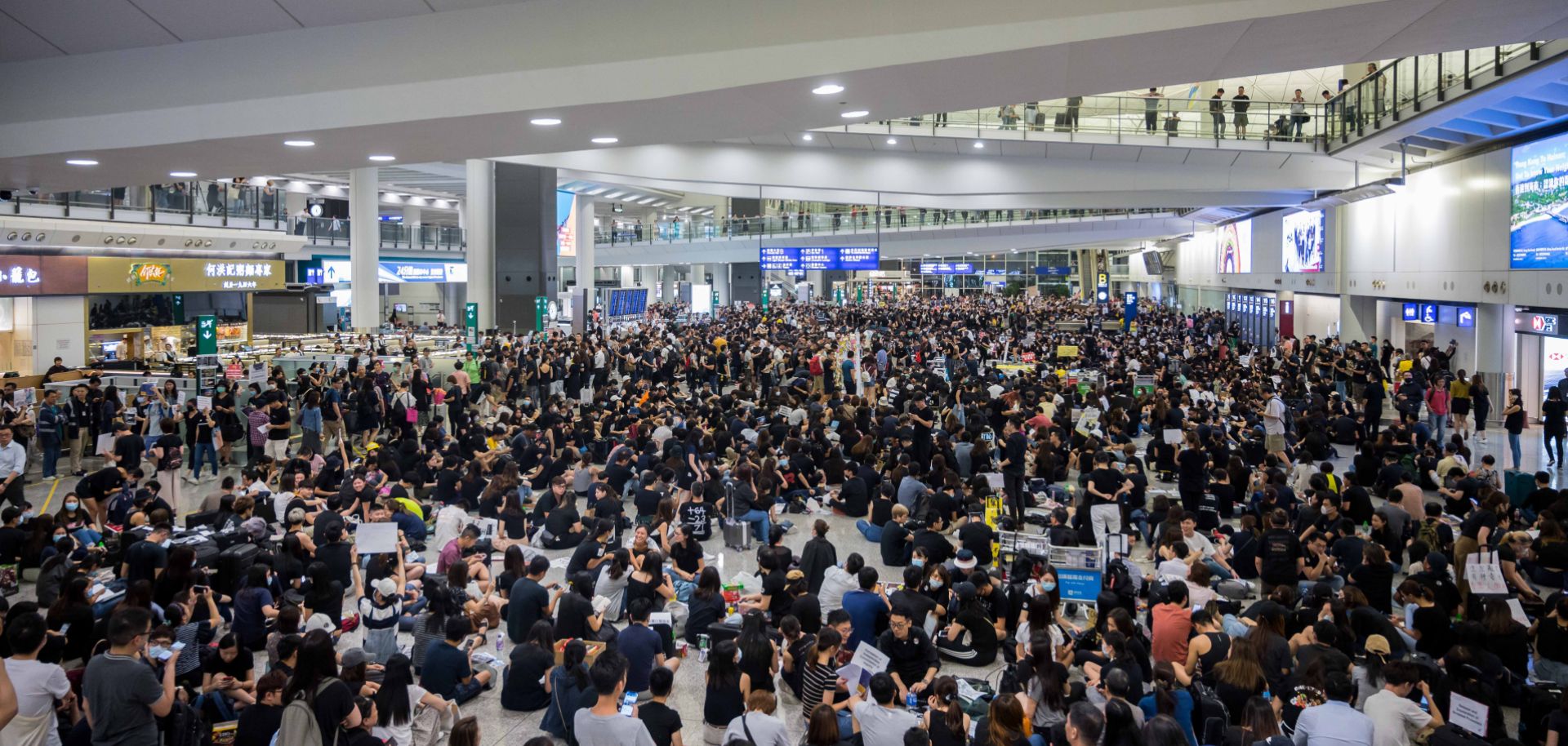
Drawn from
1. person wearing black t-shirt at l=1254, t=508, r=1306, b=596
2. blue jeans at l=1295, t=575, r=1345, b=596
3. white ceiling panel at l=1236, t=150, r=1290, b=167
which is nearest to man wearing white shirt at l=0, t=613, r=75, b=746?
blue jeans at l=1295, t=575, r=1345, b=596

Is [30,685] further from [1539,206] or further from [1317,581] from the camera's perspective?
[1539,206]

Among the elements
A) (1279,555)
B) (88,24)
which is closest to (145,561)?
(88,24)

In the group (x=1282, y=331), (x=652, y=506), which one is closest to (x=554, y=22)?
(x=652, y=506)

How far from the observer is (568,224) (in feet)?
124

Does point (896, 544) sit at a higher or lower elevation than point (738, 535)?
higher

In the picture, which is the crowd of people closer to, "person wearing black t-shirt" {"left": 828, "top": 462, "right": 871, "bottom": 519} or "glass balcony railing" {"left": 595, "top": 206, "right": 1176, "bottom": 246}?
"person wearing black t-shirt" {"left": 828, "top": 462, "right": 871, "bottom": 519}

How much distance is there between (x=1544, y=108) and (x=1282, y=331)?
18.7 metres

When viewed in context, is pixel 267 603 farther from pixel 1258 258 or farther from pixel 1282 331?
pixel 1258 258

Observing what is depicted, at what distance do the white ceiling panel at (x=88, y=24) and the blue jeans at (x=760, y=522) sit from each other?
8.04 metres

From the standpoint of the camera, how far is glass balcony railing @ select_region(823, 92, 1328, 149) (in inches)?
803

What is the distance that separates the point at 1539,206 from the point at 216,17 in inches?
728

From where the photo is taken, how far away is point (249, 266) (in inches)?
1083

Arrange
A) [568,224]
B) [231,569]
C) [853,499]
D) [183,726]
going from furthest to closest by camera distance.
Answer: [568,224] → [853,499] → [231,569] → [183,726]

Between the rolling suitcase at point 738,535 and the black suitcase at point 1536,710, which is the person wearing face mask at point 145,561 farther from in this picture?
the black suitcase at point 1536,710
